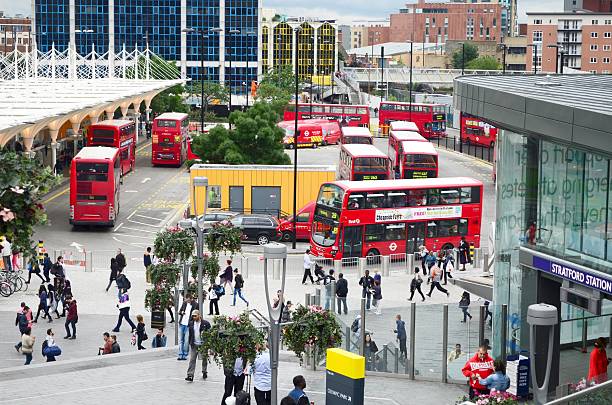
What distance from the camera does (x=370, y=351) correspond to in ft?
83.6

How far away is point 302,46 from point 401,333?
133 m

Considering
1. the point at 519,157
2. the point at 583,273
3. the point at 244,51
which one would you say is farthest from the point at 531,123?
the point at 244,51

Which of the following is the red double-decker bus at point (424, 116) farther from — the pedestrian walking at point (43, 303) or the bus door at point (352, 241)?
the pedestrian walking at point (43, 303)

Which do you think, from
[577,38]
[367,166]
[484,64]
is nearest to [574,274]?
[367,166]

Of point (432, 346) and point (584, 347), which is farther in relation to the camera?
point (432, 346)

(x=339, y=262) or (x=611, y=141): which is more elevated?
(x=611, y=141)

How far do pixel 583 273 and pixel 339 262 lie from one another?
64.8ft

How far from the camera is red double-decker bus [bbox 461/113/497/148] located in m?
83.1

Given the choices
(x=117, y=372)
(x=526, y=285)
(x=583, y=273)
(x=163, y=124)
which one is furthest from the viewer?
(x=163, y=124)

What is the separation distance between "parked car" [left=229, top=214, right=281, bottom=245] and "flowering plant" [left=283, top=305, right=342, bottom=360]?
25.1m

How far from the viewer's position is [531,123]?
22.7 metres

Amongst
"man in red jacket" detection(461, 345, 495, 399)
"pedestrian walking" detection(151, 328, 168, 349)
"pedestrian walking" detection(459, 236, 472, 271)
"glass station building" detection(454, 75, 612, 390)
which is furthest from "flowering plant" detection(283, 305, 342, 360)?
"pedestrian walking" detection(459, 236, 472, 271)

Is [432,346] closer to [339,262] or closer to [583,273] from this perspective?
[583,273]

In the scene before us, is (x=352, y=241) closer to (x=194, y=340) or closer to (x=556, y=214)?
(x=194, y=340)
